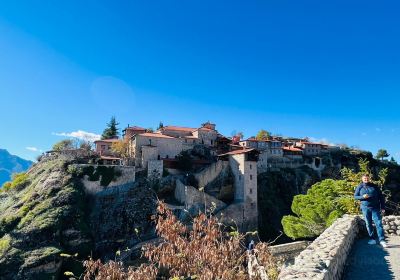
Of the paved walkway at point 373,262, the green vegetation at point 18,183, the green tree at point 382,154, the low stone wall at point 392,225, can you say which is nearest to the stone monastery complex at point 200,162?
the green vegetation at point 18,183

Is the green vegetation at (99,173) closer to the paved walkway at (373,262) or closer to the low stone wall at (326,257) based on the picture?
the low stone wall at (326,257)

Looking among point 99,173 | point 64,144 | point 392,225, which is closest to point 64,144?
point 64,144

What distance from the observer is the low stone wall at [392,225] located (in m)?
10.7

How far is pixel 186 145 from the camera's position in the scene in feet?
164

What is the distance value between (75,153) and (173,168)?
1654cm

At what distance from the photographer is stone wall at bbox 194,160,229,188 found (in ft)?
143

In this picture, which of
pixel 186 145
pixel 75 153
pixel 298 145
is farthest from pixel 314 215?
pixel 298 145

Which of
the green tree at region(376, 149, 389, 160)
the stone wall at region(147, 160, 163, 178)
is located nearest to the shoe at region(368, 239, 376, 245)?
the stone wall at region(147, 160, 163, 178)

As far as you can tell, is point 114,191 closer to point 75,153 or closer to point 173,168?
point 173,168

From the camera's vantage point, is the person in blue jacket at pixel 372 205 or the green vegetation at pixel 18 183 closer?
the person in blue jacket at pixel 372 205

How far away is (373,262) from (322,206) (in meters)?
11.9

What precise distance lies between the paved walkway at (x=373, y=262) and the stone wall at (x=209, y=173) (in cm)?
3403

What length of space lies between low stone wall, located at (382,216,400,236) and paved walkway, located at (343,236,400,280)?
956 millimetres

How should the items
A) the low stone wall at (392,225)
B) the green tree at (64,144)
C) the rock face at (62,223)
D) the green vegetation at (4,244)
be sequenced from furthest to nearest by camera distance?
the green tree at (64,144) → the green vegetation at (4,244) → the rock face at (62,223) → the low stone wall at (392,225)
